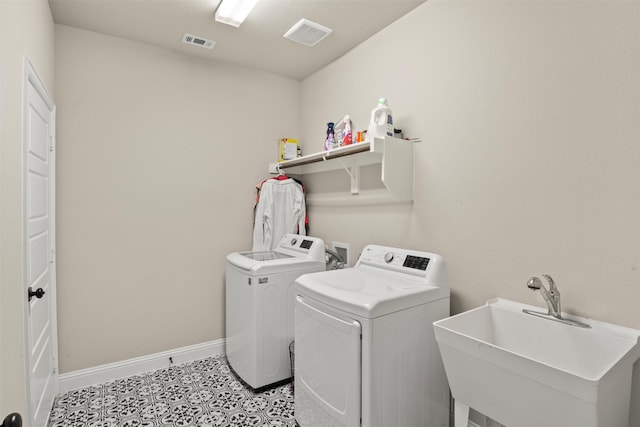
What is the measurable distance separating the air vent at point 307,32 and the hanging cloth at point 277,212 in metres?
1.17

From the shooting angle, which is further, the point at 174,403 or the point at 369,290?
the point at 174,403

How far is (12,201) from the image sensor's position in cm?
127

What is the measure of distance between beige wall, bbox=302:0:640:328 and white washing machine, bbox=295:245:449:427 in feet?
0.93

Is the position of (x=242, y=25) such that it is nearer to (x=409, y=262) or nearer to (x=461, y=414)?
(x=409, y=262)

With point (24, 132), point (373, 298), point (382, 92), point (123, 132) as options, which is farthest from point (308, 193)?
point (24, 132)

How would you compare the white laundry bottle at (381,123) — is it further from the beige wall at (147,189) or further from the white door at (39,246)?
the white door at (39,246)

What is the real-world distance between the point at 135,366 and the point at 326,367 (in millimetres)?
1772

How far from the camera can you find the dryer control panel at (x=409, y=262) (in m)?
1.87

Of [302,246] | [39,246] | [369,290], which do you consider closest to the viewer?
[369,290]

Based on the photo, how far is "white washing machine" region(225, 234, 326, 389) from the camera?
232 cm

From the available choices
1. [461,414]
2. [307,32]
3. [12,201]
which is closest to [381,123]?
[307,32]

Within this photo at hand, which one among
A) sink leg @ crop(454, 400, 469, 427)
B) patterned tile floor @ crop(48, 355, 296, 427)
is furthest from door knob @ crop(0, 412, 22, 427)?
patterned tile floor @ crop(48, 355, 296, 427)

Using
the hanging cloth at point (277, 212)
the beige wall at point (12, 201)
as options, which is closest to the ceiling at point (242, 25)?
the beige wall at point (12, 201)

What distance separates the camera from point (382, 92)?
2.44 meters
